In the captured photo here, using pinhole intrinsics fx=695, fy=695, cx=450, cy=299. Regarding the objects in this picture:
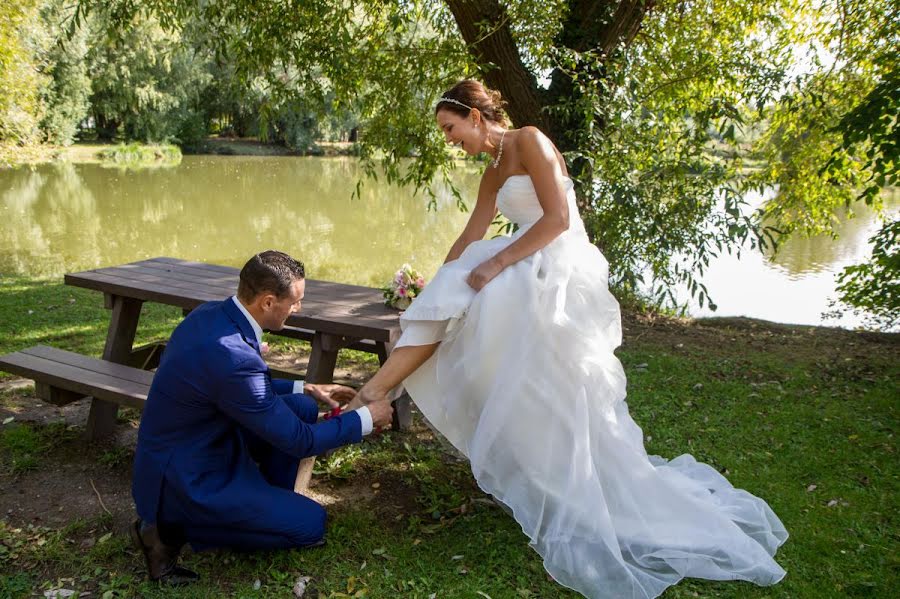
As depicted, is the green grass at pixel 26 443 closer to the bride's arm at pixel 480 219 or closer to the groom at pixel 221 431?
the groom at pixel 221 431

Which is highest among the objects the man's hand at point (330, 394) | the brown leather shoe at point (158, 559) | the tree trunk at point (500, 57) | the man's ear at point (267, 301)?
the tree trunk at point (500, 57)

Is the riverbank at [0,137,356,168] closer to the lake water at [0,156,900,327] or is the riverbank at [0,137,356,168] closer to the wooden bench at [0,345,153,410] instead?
the lake water at [0,156,900,327]

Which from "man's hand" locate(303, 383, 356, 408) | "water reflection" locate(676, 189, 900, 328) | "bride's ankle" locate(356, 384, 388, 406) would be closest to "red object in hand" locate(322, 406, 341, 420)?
"man's hand" locate(303, 383, 356, 408)

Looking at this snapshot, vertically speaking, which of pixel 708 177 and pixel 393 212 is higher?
pixel 708 177

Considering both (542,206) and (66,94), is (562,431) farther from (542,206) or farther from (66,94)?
(66,94)

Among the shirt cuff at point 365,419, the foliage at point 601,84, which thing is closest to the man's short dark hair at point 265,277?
the shirt cuff at point 365,419

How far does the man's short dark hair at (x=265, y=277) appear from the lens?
9.53ft

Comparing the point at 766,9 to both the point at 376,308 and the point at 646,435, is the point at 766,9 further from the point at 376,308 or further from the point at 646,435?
the point at 376,308

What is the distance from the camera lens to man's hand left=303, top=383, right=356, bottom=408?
351cm

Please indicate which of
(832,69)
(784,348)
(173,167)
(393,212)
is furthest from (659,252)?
(173,167)

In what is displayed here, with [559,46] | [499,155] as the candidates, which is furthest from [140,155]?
[499,155]

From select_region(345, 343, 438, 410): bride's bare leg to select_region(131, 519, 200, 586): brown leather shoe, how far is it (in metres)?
0.97

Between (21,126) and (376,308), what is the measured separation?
12126 millimetres

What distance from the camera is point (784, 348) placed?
22.7 feet
